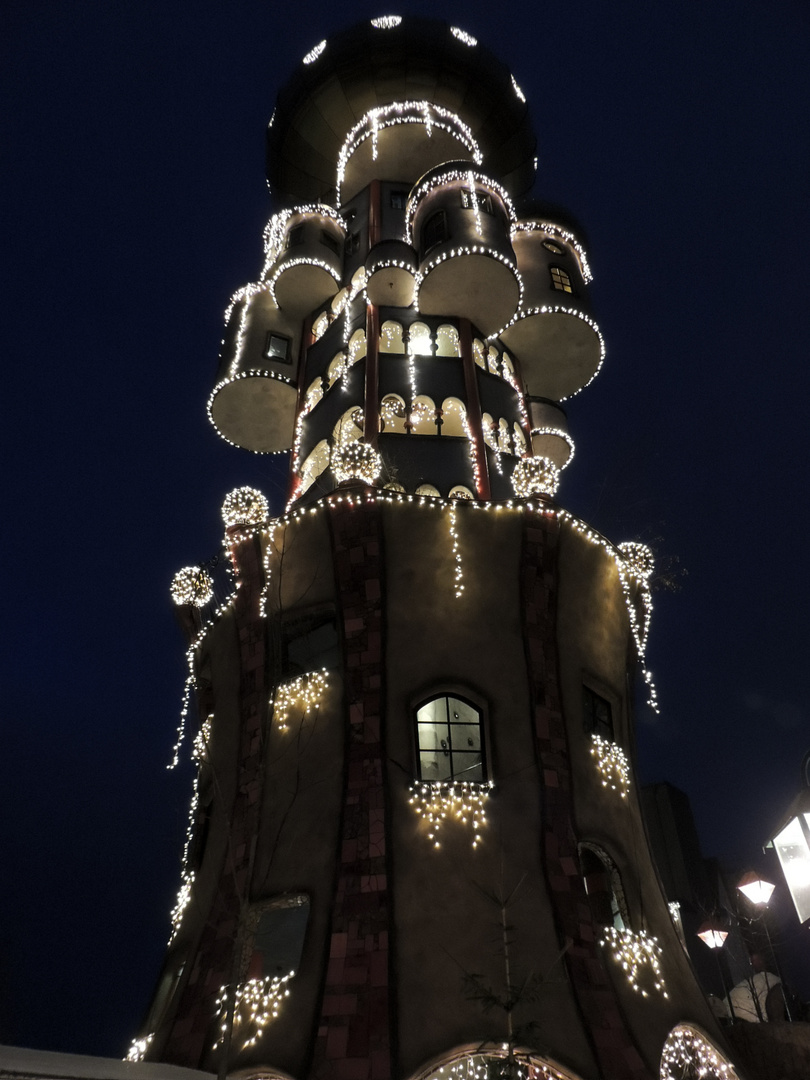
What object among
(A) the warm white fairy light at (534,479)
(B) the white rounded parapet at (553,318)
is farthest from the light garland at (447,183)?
(A) the warm white fairy light at (534,479)

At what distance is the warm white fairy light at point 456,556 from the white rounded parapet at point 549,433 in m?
8.30

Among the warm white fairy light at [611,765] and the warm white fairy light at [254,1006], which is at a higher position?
the warm white fairy light at [611,765]

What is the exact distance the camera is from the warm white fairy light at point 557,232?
86.1 feet

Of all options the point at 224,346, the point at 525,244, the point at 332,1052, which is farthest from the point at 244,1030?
the point at 525,244

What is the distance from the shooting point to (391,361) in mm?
21750

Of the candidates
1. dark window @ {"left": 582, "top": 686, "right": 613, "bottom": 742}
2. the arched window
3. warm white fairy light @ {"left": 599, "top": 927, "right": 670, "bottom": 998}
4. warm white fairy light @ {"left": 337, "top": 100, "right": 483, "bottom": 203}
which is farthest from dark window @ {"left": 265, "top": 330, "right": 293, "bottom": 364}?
warm white fairy light @ {"left": 599, "top": 927, "right": 670, "bottom": 998}

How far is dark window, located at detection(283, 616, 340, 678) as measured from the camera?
1745 centimetres

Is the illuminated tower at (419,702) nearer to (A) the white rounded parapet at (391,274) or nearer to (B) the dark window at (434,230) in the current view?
(A) the white rounded parapet at (391,274)

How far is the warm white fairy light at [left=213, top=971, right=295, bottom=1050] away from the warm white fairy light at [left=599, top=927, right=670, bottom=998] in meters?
5.00

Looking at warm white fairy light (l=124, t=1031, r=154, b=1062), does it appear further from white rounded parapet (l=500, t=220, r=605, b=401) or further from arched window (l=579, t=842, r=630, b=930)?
white rounded parapet (l=500, t=220, r=605, b=401)

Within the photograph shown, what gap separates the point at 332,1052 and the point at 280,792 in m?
4.47

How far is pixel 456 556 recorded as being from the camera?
17062mm

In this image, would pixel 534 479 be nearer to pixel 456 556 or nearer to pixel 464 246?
pixel 456 556

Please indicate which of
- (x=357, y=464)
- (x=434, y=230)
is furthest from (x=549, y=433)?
(x=357, y=464)
